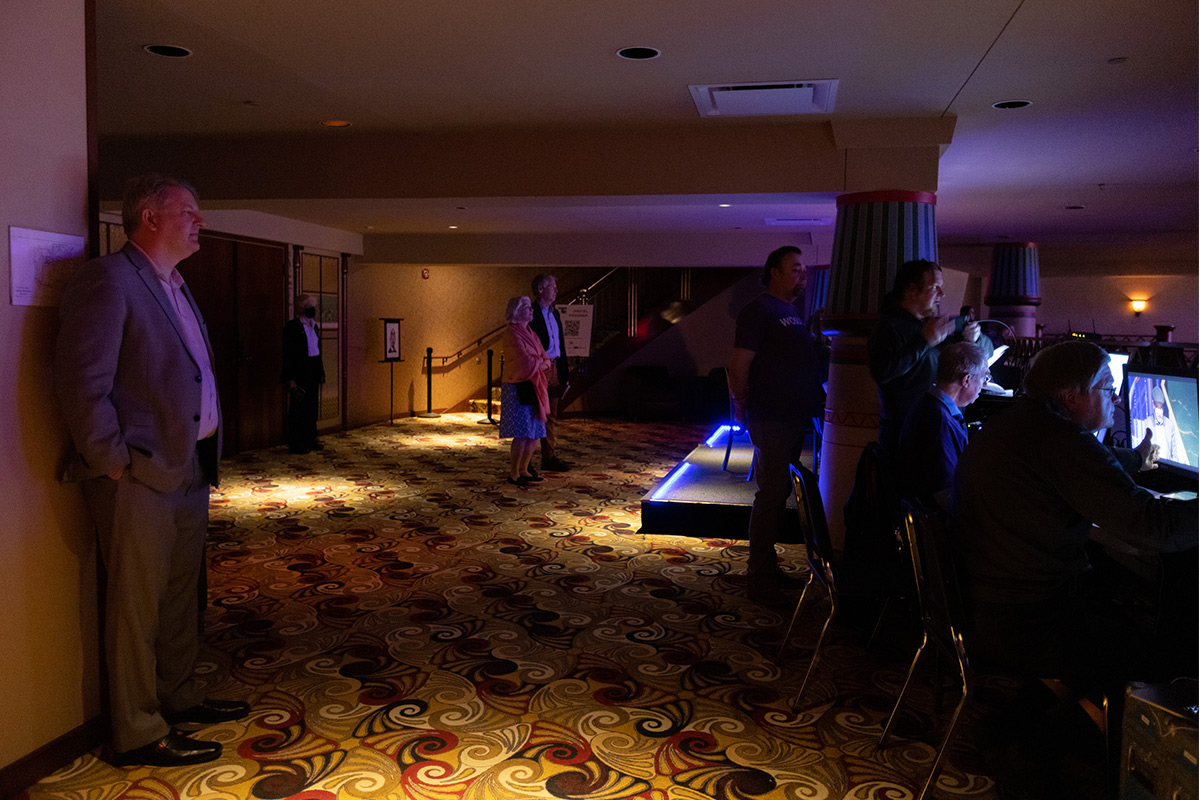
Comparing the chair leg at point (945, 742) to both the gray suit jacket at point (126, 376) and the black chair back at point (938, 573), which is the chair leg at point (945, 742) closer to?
the black chair back at point (938, 573)

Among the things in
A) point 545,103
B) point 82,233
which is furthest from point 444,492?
point 82,233

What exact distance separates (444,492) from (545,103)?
308 centimetres

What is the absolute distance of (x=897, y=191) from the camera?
5.25 m

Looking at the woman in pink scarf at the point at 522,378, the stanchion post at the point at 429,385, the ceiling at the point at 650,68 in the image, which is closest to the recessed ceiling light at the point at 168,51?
the ceiling at the point at 650,68

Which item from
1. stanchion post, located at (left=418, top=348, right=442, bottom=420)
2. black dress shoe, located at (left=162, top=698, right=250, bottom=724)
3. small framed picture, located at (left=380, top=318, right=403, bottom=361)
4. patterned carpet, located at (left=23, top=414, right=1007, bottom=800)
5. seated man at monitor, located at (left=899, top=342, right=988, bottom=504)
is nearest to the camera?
patterned carpet, located at (left=23, top=414, right=1007, bottom=800)

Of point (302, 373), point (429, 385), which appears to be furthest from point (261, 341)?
point (429, 385)

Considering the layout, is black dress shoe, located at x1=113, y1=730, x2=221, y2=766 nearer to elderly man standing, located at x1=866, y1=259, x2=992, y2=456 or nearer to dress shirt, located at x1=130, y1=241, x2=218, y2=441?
dress shirt, located at x1=130, y1=241, x2=218, y2=441

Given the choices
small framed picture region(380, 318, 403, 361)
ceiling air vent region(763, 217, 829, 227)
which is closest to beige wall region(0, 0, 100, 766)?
ceiling air vent region(763, 217, 829, 227)

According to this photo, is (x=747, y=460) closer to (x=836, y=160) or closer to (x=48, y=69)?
(x=836, y=160)

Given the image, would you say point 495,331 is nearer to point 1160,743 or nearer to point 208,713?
point 208,713

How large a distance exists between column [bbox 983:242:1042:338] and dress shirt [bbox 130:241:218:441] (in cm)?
1184

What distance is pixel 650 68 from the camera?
427 cm

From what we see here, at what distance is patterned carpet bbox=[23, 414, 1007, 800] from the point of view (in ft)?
8.21

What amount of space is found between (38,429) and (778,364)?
2859 mm
